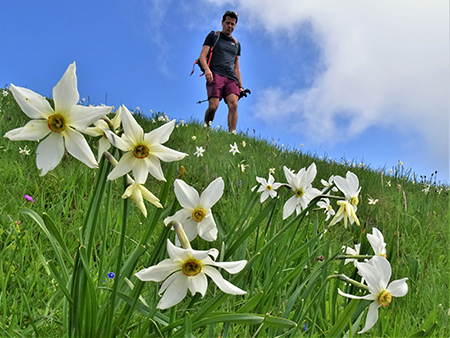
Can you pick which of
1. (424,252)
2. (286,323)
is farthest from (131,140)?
(424,252)

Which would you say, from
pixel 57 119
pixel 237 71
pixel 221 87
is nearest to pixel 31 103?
pixel 57 119

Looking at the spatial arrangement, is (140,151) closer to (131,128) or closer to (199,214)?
(131,128)

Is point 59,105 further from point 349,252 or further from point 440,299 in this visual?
point 440,299

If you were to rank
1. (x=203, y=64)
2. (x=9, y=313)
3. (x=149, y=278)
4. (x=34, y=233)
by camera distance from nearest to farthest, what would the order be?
(x=149, y=278), (x=9, y=313), (x=34, y=233), (x=203, y=64)

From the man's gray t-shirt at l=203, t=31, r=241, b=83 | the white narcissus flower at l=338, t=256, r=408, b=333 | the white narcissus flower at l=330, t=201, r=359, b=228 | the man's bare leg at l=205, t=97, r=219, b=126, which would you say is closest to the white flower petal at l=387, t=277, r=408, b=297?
the white narcissus flower at l=338, t=256, r=408, b=333

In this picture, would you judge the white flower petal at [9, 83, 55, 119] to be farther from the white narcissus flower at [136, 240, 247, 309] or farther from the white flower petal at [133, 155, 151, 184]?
the white narcissus flower at [136, 240, 247, 309]

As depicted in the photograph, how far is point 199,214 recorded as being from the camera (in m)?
1.03

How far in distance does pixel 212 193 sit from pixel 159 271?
26 cm

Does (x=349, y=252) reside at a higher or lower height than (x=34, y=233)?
higher

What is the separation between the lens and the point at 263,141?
8.78 metres

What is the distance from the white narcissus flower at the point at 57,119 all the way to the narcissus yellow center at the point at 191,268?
0.38 meters

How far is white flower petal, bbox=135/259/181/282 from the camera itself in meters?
0.87

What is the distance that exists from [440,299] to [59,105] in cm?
264

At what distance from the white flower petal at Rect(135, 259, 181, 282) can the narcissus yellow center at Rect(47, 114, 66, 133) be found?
458 mm
